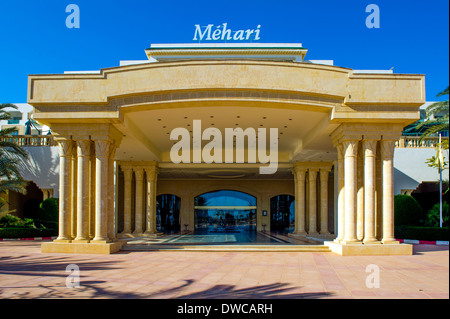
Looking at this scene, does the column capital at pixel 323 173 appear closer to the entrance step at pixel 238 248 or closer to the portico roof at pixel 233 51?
the portico roof at pixel 233 51

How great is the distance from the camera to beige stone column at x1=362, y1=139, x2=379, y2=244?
60.5ft

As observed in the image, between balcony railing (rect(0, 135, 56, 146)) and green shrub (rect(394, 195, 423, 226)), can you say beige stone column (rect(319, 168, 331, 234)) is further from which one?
balcony railing (rect(0, 135, 56, 146))

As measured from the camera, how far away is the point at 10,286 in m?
10.4

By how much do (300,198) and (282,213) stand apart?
44.3ft

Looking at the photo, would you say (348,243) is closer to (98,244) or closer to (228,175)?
(98,244)

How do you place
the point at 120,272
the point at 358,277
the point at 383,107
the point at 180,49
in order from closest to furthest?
the point at 358,277 < the point at 120,272 < the point at 383,107 < the point at 180,49

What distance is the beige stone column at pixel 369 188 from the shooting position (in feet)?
60.5

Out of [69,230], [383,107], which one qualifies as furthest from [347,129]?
[69,230]

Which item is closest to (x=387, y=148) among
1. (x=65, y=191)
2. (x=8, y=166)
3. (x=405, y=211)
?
(x=405, y=211)

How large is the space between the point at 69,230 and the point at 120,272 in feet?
22.8

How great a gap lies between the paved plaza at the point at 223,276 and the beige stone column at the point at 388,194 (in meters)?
1.34

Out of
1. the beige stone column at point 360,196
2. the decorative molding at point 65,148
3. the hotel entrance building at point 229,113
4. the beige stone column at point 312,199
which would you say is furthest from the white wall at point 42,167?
the beige stone column at point 360,196

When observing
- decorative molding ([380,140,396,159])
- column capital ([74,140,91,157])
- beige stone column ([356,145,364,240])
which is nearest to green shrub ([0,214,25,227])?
column capital ([74,140,91,157])

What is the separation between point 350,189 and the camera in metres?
18.5
